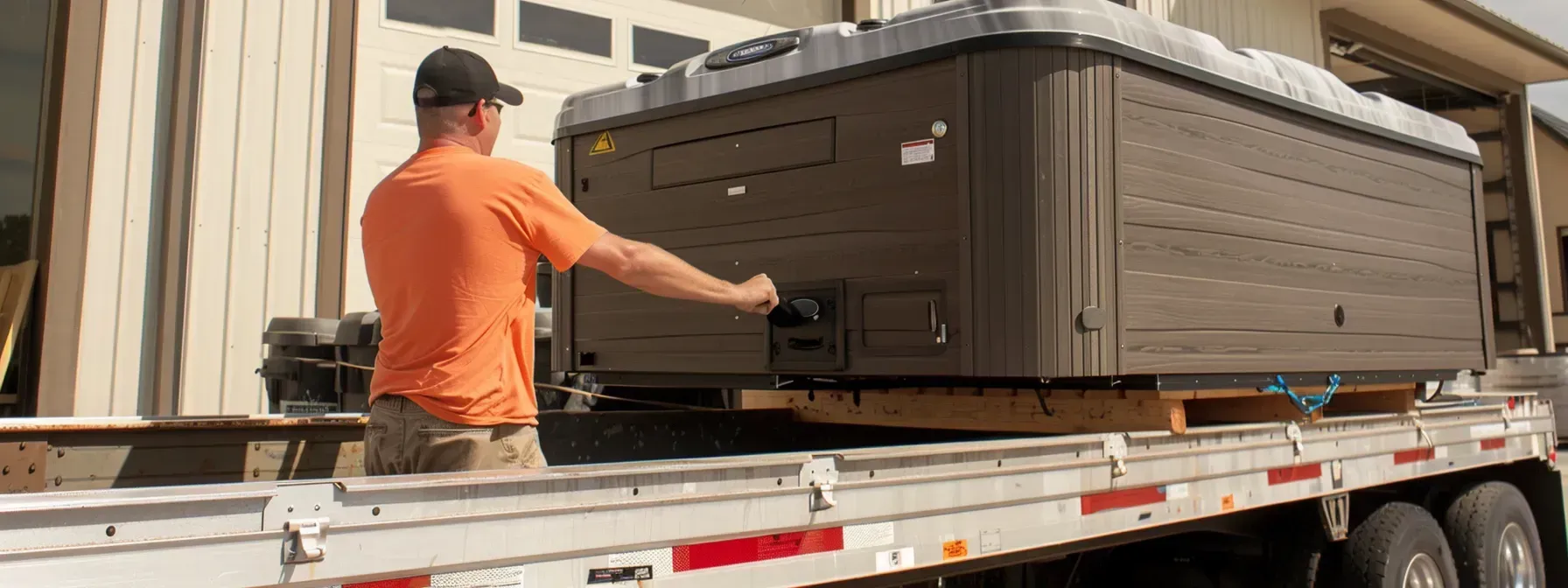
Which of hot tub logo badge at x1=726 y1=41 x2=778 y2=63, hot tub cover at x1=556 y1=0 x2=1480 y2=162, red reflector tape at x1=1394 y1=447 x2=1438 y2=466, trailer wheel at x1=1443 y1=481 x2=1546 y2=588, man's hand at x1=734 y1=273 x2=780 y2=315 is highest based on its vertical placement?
hot tub logo badge at x1=726 y1=41 x2=778 y2=63

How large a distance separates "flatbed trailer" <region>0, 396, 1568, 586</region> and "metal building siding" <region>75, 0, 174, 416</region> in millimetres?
3089

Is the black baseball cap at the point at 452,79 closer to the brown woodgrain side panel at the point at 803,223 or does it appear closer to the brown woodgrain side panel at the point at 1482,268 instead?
the brown woodgrain side panel at the point at 803,223

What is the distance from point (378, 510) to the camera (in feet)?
6.32

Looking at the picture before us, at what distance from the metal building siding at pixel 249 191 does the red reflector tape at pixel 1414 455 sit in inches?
212

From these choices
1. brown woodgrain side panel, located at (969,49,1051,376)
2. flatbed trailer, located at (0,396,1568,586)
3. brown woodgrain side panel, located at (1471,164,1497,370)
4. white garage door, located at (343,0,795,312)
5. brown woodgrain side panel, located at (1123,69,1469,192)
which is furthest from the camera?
white garage door, located at (343,0,795,312)

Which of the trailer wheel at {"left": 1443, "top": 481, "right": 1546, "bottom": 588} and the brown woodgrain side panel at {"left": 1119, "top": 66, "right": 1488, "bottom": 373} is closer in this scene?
the brown woodgrain side panel at {"left": 1119, "top": 66, "right": 1488, "bottom": 373}

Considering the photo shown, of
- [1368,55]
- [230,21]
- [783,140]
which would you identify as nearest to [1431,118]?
[783,140]

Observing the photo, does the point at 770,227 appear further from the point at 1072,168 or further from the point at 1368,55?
the point at 1368,55

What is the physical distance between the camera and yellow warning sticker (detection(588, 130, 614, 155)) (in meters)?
4.74

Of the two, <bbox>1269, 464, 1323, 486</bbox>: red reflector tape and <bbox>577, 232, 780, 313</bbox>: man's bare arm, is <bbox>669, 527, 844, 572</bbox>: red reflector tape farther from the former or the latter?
<bbox>1269, 464, 1323, 486</bbox>: red reflector tape

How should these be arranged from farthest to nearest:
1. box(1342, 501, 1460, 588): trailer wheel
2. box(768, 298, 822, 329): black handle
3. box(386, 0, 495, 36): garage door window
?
1. box(386, 0, 495, 36): garage door window
2. box(1342, 501, 1460, 588): trailer wheel
3. box(768, 298, 822, 329): black handle

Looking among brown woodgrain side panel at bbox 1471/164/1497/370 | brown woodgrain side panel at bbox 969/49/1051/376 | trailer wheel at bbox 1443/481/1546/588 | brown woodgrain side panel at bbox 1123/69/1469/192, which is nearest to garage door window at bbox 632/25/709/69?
brown woodgrain side panel at bbox 1123/69/1469/192

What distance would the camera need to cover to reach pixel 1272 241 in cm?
428

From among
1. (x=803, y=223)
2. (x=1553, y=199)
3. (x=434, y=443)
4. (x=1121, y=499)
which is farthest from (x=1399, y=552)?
(x=1553, y=199)
